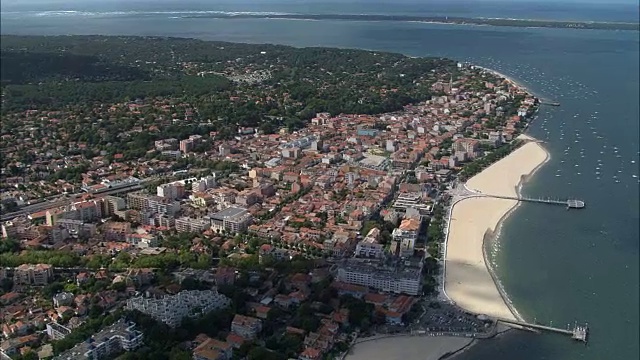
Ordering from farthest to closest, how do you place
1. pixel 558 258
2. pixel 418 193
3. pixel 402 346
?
pixel 418 193
pixel 558 258
pixel 402 346

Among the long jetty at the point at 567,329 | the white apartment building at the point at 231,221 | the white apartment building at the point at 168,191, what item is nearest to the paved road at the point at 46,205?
the white apartment building at the point at 168,191

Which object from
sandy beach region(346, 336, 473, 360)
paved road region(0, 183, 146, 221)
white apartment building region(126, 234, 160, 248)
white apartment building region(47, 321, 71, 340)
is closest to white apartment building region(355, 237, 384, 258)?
sandy beach region(346, 336, 473, 360)

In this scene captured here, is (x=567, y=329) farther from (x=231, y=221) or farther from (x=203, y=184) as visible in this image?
(x=203, y=184)

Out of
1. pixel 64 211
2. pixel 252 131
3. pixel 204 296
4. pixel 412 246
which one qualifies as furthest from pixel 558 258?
pixel 252 131

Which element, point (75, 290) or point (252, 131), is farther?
point (252, 131)

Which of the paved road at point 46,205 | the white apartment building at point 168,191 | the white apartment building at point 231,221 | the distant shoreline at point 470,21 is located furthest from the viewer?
the distant shoreline at point 470,21

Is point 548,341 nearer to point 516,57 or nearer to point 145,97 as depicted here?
point 145,97

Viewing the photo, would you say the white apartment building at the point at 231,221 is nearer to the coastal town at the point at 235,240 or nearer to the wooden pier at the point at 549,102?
the coastal town at the point at 235,240
